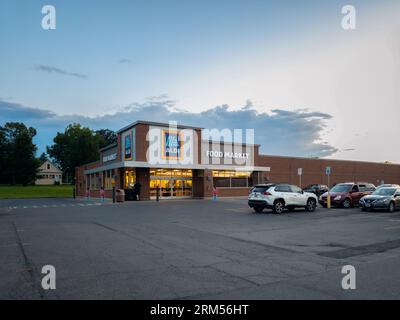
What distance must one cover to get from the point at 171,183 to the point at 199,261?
1162 inches

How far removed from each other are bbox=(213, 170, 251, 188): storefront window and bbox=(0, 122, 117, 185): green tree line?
7015 centimetres

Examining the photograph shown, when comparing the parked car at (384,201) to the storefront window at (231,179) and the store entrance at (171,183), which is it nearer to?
the storefront window at (231,179)

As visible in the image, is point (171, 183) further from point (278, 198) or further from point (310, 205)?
point (278, 198)

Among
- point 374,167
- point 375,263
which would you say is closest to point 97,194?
point 375,263

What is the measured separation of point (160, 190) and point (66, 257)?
1104 inches

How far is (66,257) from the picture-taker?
8.38 meters

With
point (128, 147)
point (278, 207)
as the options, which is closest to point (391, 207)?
point (278, 207)

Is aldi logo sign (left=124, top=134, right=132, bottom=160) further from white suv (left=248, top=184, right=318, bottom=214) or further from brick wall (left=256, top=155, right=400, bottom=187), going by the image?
white suv (left=248, top=184, right=318, bottom=214)

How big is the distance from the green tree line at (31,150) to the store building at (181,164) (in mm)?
56923

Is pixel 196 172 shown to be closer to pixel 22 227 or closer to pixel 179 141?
pixel 179 141

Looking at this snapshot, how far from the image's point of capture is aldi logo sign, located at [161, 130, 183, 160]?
35.5 metres

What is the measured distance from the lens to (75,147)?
104 meters

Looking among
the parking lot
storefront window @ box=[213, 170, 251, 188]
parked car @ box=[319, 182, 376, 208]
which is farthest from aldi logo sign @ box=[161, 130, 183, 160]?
the parking lot

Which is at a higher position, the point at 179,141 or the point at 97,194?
the point at 179,141
